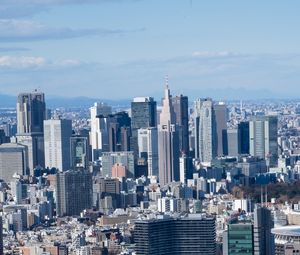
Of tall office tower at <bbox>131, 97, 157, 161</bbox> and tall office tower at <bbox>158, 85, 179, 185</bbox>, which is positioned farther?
tall office tower at <bbox>131, 97, 157, 161</bbox>

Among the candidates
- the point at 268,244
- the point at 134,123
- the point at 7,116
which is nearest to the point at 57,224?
the point at 268,244

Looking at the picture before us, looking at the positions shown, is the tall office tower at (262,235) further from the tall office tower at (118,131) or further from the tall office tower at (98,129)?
the tall office tower at (118,131)

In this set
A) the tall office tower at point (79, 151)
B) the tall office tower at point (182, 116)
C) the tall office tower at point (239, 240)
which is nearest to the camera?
the tall office tower at point (239, 240)

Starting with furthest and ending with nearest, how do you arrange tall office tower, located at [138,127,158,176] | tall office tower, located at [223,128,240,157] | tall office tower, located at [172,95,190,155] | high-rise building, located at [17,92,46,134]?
high-rise building, located at [17,92,46,134] < tall office tower, located at [223,128,240,157] < tall office tower, located at [172,95,190,155] < tall office tower, located at [138,127,158,176]

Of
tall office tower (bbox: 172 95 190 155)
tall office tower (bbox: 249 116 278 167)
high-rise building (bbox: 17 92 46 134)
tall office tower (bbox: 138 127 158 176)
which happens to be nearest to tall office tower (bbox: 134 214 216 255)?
tall office tower (bbox: 138 127 158 176)

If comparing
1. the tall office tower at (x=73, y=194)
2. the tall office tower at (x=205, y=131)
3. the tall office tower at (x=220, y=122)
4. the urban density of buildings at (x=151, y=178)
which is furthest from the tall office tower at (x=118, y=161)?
the tall office tower at (x=73, y=194)

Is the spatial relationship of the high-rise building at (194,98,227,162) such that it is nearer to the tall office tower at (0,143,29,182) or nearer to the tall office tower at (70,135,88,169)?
the tall office tower at (70,135,88,169)

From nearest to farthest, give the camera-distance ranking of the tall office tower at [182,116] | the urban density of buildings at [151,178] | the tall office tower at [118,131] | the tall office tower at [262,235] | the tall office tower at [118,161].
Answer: the tall office tower at [262,235], the urban density of buildings at [151,178], the tall office tower at [118,161], the tall office tower at [182,116], the tall office tower at [118,131]

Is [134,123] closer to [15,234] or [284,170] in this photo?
[284,170]

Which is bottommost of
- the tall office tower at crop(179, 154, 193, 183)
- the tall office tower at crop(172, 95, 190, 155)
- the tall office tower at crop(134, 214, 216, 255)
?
Answer: the tall office tower at crop(134, 214, 216, 255)
